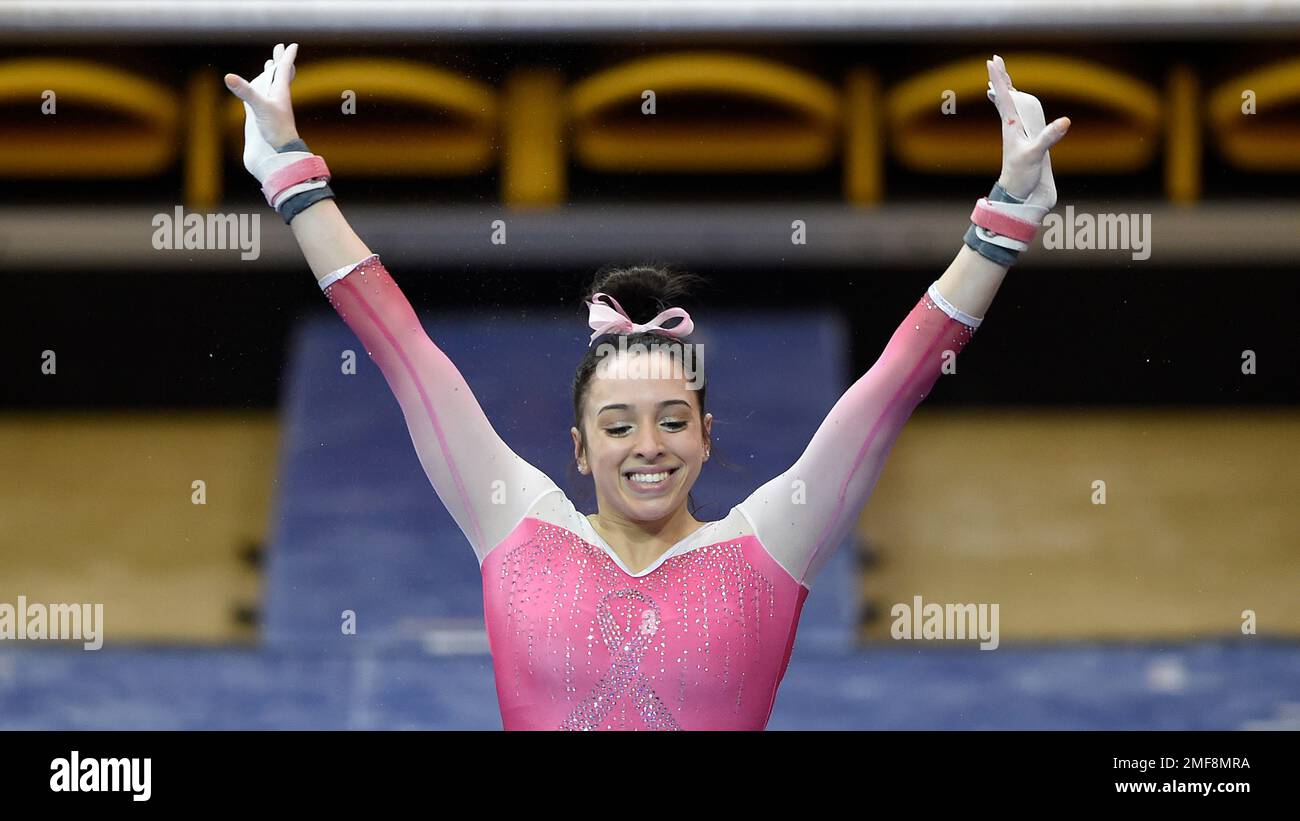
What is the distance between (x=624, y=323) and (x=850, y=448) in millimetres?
435

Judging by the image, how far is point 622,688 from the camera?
269 cm

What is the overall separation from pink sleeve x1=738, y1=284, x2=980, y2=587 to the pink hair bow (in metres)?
0.30

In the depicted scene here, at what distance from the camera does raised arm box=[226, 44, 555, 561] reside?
9.09 ft

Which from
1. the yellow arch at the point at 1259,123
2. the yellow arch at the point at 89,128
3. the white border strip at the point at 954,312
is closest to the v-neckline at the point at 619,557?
the white border strip at the point at 954,312

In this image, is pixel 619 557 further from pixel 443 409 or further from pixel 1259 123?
pixel 1259 123

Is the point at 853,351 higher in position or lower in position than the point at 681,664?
higher

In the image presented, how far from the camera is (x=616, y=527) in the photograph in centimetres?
279

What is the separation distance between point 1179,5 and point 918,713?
6.44 feet

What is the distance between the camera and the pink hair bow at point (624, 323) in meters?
2.86

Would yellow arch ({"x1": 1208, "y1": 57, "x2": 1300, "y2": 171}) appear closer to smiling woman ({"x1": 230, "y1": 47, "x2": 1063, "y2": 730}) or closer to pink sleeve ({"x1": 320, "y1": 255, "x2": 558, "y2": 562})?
smiling woman ({"x1": 230, "y1": 47, "x2": 1063, "y2": 730})

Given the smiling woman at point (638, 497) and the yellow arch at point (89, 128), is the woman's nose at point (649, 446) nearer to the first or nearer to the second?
the smiling woman at point (638, 497)

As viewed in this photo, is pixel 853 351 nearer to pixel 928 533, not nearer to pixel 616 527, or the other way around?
pixel 928 533

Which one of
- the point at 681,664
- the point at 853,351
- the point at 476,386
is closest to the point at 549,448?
the point at 476,386

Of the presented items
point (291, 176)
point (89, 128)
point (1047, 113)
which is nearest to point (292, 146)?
point (291, 176)
